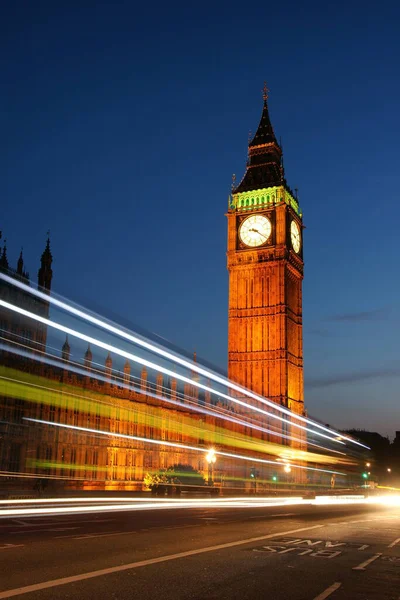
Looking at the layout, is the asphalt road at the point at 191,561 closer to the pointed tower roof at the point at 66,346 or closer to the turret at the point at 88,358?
the pointed tower roof at the point at 66,346

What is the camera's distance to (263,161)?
350ft

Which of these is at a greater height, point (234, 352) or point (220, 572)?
point (234, 352)

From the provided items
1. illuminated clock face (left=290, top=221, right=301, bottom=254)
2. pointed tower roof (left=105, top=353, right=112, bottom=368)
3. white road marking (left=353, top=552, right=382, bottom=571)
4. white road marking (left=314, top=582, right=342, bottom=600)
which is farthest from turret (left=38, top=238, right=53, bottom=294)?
white road marking (left=314, top=582, right=342, bottom=600)

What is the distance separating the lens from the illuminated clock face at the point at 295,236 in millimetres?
100812

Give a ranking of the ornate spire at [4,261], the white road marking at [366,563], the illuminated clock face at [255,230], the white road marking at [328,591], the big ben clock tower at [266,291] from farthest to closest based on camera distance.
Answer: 1. the illuminated clock face at [255,230]
2. the big ben clock tower at [266,291]
3. the ornate spire at [4,261]
4. the white road marking at [366,563]
5. the white road marking at [328,591]

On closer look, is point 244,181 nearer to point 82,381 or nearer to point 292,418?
point 292,418

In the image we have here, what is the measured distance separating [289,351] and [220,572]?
284ft

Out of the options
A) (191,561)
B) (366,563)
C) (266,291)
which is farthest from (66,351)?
(366,563)

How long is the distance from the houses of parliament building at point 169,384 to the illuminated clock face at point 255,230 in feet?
0.52

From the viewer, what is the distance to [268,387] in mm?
92750

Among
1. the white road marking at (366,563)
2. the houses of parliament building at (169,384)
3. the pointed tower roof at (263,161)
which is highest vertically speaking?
the pointed tower roof at (263,161)

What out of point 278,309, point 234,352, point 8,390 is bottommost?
point 8,390

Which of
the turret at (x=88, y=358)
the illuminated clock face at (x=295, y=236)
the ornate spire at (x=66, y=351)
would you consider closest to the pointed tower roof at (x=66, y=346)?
the ornate spire at (x=66, y=351)

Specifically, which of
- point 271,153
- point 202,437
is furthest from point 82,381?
point 271,153
